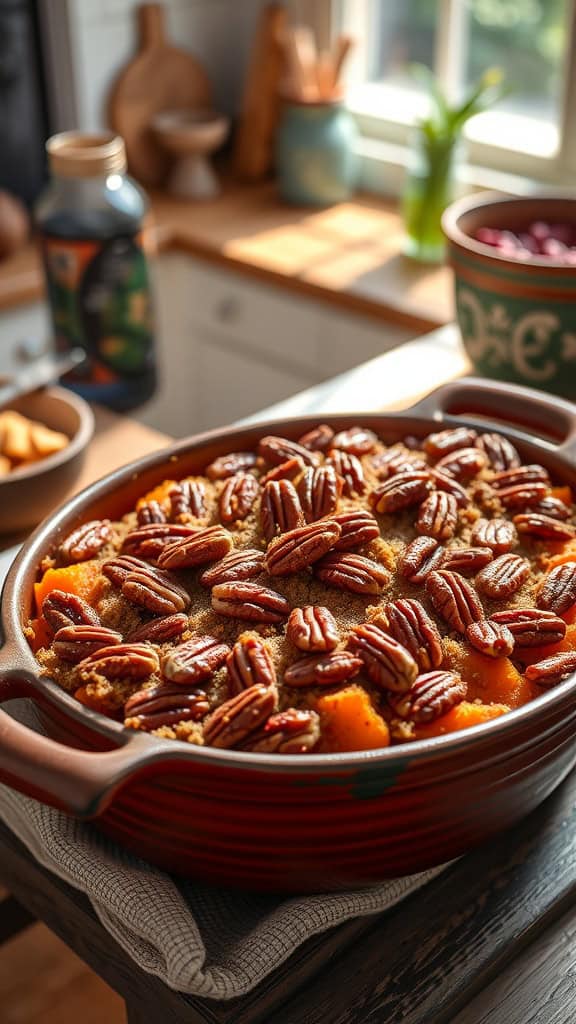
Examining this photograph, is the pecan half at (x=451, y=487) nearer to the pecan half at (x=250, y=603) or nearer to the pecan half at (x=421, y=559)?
the pecan half at (x=421, y=559)

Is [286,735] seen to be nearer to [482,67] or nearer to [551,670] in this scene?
[551,670]

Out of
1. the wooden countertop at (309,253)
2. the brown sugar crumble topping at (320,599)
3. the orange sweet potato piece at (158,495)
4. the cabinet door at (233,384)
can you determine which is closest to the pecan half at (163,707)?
the brown sugar crumble topping at (320,599)

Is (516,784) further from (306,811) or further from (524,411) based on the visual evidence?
(524,411)

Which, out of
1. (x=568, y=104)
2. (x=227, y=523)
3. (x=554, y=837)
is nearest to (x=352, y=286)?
(x=568, y=104)

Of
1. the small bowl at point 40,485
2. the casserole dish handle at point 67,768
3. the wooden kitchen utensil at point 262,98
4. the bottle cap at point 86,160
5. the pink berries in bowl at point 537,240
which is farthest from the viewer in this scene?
the wooden kitchen utensil at point 262,98

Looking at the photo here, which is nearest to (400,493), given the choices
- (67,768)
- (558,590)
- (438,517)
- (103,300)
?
(438,517)

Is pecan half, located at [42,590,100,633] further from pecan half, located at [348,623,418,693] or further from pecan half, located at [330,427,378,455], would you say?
pecan half, located at [330,427,378,455]
